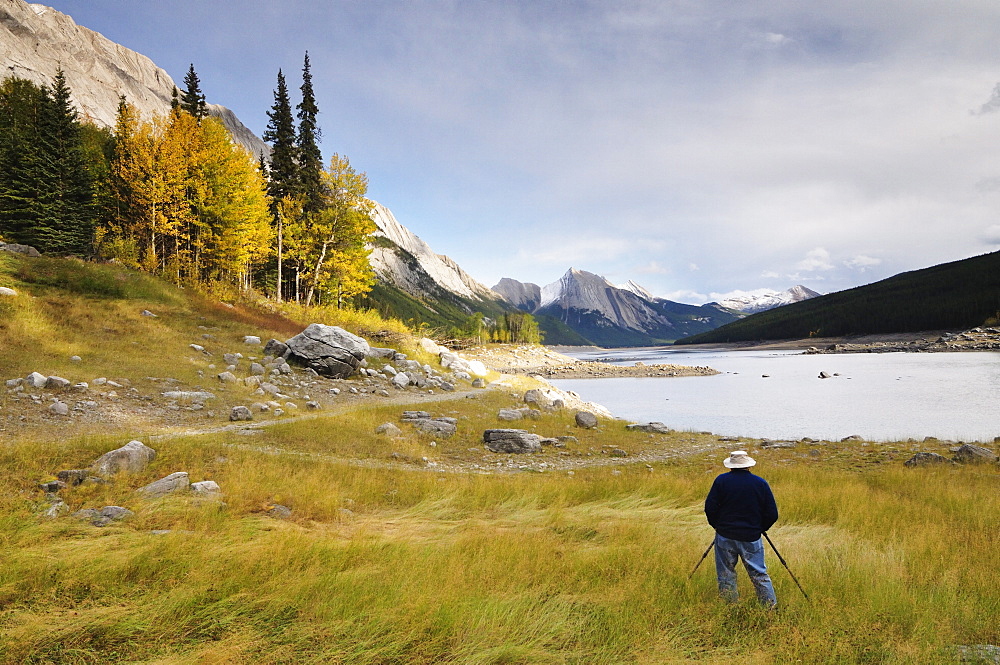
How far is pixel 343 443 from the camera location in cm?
1262

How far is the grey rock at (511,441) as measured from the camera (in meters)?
14.8

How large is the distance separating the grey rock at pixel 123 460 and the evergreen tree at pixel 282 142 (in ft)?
108

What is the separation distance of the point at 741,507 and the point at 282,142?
43033mm

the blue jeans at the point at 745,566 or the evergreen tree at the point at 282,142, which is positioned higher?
the evergreen tree at the point at 282,142

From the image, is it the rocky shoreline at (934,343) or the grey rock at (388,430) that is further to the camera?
the rocky shoreline at (934,343)

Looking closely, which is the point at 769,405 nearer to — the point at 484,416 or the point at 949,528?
the point at 484,416

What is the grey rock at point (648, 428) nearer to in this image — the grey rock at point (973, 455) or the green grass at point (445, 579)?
the grey rock at point (973, 455)

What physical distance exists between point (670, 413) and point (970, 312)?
441 feet

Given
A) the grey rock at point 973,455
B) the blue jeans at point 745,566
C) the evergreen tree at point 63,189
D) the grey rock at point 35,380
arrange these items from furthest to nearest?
the evergreen tree at point 63,189, the grey rock at point 973,455, the grey rock at point 35,380, the blue jeans at point 745,566

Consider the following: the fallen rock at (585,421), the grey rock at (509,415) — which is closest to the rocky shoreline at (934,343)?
the fallen rock at (585,421)

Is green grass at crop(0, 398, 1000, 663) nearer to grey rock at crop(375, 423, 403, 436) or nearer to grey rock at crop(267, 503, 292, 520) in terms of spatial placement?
grey rock at crop(267, 503, 292, 520)

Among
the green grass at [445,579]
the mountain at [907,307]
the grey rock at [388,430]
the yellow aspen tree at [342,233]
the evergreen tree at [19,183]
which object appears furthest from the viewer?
the mountain at [907,307]

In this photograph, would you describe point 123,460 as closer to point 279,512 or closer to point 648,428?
point 279,512

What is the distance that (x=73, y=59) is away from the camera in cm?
15388
